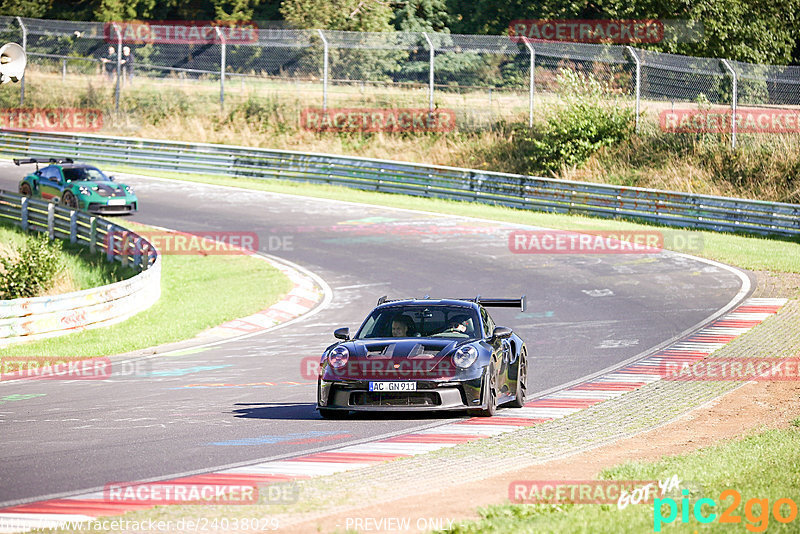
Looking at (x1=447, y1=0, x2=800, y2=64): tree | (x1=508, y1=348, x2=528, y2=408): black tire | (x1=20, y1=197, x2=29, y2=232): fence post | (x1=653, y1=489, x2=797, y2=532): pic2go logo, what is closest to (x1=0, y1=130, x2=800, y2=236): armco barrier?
(x1=20, y1=197, x2=29, y2=232): fence post

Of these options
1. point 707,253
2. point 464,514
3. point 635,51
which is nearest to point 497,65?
point 635,51

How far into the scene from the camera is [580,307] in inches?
794

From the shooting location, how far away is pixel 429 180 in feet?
116

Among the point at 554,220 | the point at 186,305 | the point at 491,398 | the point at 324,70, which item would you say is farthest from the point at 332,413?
the point at 324,70

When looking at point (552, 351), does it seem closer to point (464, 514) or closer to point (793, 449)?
point (793, 449)

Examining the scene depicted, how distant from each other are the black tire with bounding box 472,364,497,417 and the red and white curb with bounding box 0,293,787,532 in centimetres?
8

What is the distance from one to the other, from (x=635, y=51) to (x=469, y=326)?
24.8 m

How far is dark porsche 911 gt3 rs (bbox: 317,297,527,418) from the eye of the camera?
10875 millimetres

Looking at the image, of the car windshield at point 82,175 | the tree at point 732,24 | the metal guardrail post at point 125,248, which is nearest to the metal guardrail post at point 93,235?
the metal guardrail post at point 125,248

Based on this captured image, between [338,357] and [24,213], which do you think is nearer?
[338,357]

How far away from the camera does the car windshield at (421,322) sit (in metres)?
11.9

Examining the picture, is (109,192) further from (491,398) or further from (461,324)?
(491,398)

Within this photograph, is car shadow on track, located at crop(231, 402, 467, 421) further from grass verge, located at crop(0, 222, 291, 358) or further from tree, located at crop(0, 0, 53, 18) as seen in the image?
tree, located at crop(0, 0, 53, 18)

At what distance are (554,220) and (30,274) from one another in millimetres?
15166
